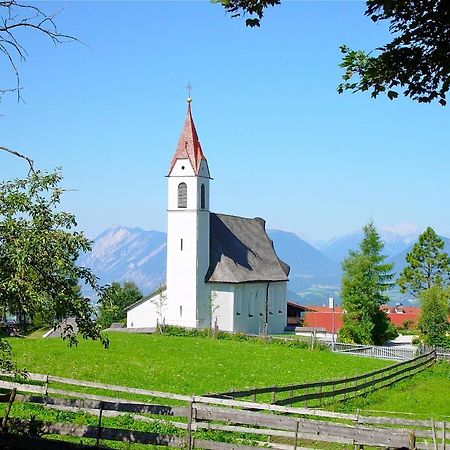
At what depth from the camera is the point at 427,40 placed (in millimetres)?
8477

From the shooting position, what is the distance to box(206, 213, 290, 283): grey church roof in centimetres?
6197

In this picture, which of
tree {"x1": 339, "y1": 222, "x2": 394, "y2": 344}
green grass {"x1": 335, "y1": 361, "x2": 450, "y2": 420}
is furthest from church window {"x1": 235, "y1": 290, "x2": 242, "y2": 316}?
green grass {"x1": 335, "y1": 361, "x2": 450, "y2": 420}

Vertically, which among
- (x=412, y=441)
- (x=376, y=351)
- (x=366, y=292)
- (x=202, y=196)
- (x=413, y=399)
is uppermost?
(x=202, y=196)

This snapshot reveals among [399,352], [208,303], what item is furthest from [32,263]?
[208,303]

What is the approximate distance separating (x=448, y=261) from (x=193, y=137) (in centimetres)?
3190

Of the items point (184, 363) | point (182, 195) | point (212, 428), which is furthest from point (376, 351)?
point (212, 428)

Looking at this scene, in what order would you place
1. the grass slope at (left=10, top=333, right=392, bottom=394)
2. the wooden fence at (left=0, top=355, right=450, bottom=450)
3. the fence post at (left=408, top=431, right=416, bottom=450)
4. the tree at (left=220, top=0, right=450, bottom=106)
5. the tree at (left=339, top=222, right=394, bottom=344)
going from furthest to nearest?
1. the tree at (left=339, top=222, right=394, bottom=344)
2. the grass slope at (left=10, top=333, right=392, bottom=394)
3. the fence post at (left=408, top=431, right=416, bottom=450)
4. the wooden fence at (left=0, top=355, right=450, bottom=450)
5. the tree at (left=220, top=0, right=450, bottom=106)

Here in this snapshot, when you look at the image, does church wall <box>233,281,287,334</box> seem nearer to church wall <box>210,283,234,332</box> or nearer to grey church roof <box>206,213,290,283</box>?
church wall <box>210,283,234,332</box>

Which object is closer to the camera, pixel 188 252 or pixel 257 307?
pixel 188 252

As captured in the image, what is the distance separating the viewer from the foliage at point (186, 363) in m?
26.7

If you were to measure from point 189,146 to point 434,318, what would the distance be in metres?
24.6

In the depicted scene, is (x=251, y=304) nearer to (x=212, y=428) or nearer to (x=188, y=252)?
(x=188, y=252)

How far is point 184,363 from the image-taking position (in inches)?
1321

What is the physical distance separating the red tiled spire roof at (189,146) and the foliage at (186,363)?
19.4m
